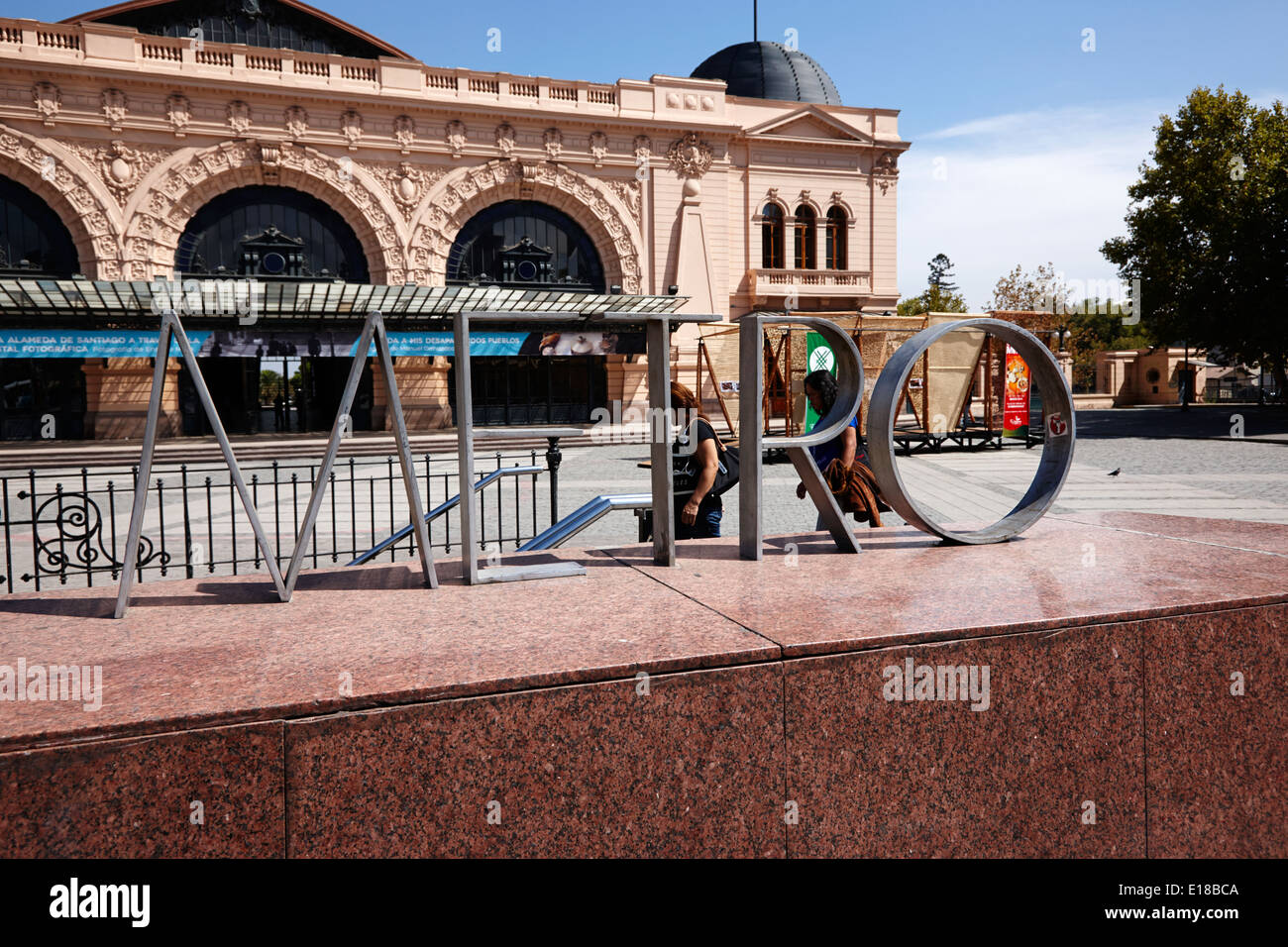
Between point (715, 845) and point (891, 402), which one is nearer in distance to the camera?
point (715, 845)

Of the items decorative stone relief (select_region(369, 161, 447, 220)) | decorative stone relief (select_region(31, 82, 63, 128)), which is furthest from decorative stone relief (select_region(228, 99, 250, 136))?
decorative stone relief (select_region(31, 82, 63, 128))

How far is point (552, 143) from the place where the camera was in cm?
2964

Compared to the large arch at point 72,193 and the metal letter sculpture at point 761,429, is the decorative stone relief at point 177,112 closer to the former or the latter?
the large arch at point 72,193

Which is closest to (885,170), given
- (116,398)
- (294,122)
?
(294,122)

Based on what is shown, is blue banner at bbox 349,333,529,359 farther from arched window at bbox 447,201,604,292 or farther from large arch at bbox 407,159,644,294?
arched window at bbox 447,201,604,292

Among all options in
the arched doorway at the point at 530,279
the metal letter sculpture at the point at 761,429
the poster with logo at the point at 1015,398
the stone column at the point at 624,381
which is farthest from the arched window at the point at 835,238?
the metal letter sculpture at the point at 761,429

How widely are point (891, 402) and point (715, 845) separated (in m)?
2.13

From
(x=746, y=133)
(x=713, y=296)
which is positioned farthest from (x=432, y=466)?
(x=746, y=133)

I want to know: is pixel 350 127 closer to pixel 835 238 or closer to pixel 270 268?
pixel 270 268

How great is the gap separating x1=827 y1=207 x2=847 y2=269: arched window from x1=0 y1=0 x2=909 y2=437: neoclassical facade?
113mm

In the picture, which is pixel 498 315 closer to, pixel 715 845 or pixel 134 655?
pixel 134 655

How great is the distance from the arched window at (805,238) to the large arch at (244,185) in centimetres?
1535

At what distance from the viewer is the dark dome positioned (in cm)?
3675
